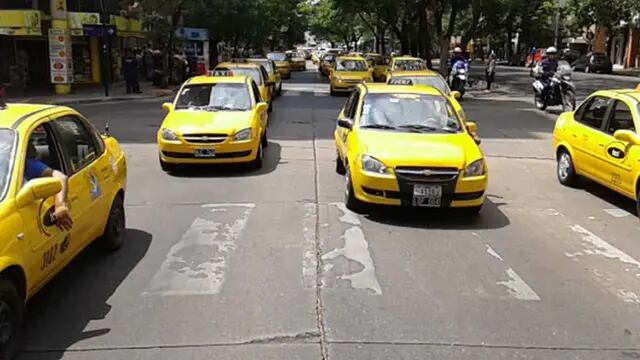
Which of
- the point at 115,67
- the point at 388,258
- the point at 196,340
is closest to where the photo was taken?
the point at 196,340

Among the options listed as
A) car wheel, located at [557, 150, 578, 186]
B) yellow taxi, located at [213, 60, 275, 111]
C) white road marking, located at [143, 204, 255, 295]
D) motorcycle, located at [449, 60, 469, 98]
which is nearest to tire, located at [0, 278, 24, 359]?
white road marking, located at [143, 204, 255, 295]

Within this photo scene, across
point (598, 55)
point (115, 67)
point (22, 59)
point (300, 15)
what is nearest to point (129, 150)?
point (22, 59)

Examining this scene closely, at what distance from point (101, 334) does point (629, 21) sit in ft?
166

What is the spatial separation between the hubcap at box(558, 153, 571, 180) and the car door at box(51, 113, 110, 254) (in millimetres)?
6829

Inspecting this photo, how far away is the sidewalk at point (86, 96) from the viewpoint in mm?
25164

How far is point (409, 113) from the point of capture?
30.7 feet

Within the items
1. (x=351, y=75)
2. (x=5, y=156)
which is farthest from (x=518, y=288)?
(x=351, y=75)

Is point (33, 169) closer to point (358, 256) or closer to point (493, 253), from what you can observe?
point (358, 256)

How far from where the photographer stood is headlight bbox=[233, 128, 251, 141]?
11.0 meters

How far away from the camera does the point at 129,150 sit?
13.9 metres

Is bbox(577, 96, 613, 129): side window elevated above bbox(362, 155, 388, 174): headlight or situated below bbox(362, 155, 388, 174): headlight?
above

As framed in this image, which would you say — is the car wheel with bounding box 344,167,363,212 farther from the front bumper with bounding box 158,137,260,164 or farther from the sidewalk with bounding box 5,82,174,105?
the sidewalk with bounding box 5,82,174,105

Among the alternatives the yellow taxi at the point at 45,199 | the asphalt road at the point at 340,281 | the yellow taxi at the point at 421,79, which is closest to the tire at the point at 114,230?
the yellow taxi at the point at 45,199

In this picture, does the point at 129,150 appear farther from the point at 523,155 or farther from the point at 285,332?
the point at 285,332
